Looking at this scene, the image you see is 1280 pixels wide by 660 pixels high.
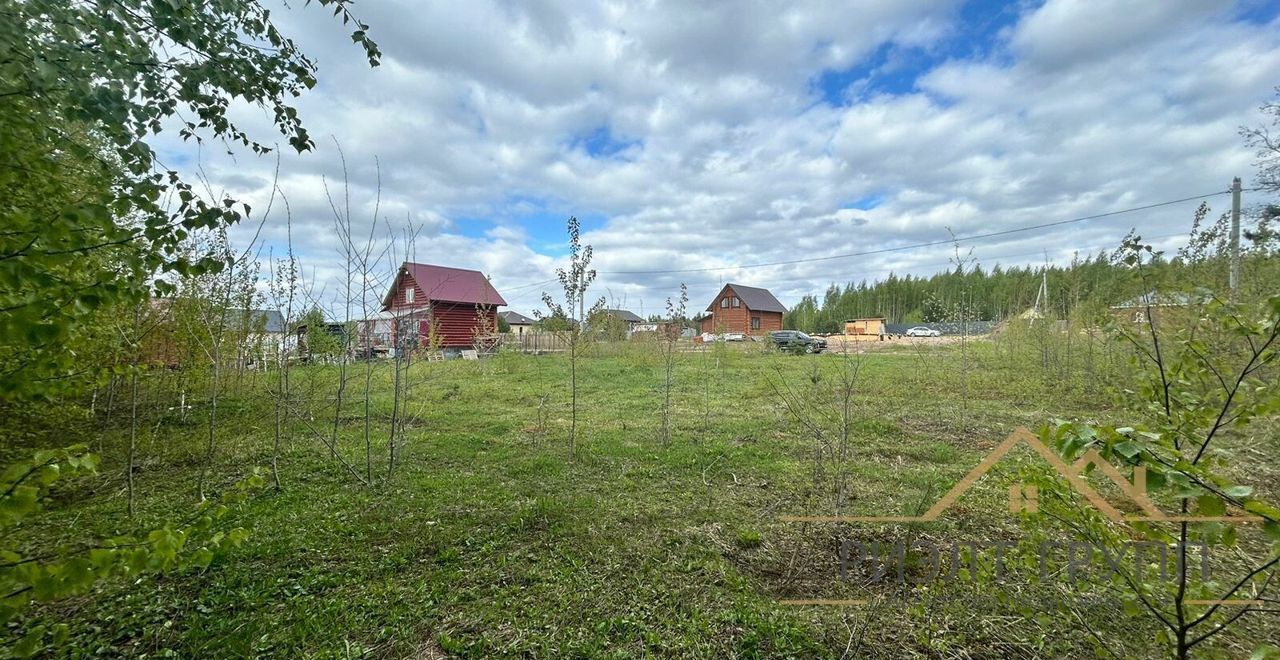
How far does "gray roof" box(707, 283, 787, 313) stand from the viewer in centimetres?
3112

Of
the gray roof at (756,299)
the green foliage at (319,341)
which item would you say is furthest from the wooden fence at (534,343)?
the gray roof at (756,299)

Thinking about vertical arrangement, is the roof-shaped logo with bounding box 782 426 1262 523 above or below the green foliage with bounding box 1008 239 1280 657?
below

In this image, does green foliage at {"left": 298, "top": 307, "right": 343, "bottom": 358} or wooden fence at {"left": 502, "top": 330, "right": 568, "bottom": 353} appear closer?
green foliage at {"left": 298, "top": 307, "right": 343, "bottom": 358}

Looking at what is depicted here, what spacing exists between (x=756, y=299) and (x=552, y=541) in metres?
30.7

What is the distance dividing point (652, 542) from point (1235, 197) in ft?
37.8

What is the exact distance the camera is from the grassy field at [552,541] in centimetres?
193

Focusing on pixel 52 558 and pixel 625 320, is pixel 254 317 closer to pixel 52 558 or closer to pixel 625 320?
pixel 52 558

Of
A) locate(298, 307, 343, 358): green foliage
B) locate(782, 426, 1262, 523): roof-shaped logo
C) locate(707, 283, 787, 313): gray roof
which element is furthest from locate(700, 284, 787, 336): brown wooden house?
locate(782, 426, 1262, 523): roof-shaped logo

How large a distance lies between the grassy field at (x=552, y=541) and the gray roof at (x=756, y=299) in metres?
25.3

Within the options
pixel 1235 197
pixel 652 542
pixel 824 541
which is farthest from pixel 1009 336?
pixel 652 542

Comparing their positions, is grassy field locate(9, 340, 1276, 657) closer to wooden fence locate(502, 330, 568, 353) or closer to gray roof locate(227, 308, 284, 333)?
gray roof locate(227, 308, 284, 333)

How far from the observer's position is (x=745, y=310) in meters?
30.5

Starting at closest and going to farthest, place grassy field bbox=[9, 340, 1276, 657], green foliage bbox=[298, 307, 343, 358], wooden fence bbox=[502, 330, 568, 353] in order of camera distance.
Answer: grassy field bbox=[9, 340, 1276, 657] < green foliage bbox=[298, 307, 343, 358] < wooden fence bbox=[502, 330, 568, 353]

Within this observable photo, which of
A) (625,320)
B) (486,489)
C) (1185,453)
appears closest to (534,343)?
(625,320)
